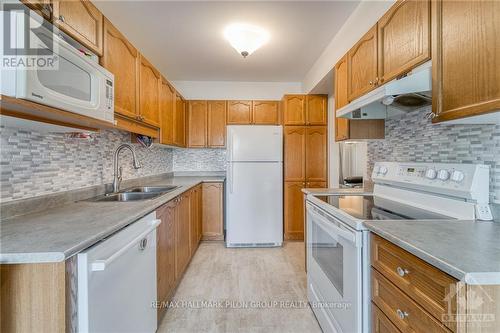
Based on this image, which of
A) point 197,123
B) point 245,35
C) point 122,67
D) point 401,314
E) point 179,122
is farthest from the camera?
point 197,123

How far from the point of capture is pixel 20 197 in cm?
122

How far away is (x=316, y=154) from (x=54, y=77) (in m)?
3.06

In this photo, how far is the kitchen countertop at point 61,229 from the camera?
2.42 feet

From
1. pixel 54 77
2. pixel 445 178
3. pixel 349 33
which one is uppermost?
pixel 349 33

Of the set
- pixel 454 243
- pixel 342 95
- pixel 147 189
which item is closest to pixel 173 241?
pixel 147 189

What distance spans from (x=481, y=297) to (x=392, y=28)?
143cm

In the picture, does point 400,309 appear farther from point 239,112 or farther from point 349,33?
point 239,112

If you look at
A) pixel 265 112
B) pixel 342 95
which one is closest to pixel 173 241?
pixel 342 95

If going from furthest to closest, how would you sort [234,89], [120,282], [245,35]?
[234,89] → [245,35] → [120,282]

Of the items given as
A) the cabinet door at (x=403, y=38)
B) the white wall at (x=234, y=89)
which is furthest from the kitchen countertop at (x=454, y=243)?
the white wall at (x=234, y=89)

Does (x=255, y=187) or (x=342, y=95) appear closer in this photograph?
(x=342, y=95)

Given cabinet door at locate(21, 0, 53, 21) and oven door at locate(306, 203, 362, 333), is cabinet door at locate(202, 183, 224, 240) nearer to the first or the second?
oven door at locate(306, 203, 362, 333)

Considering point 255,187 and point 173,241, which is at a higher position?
point 255,187

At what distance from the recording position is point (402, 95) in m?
1.29
